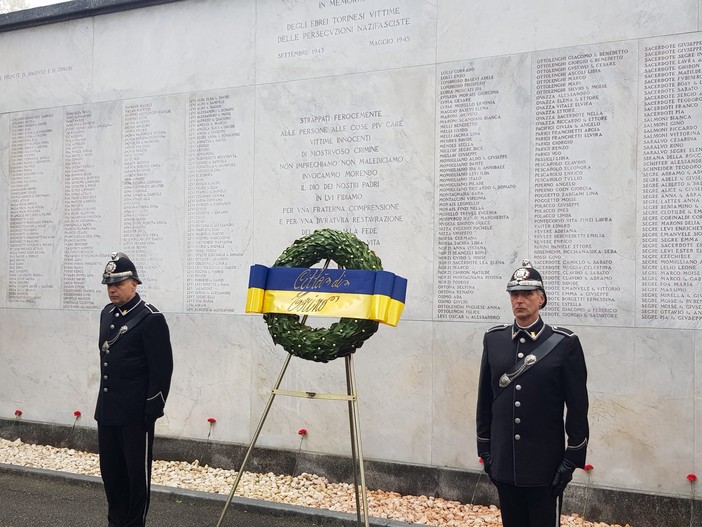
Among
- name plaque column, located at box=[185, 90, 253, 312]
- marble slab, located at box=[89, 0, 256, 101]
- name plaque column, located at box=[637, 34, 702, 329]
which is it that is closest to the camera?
name plaque column, located at box=[637, 34, 702, 329]

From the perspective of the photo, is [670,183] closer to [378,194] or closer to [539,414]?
[378,194]

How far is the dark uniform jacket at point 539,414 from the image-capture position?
3926 mm

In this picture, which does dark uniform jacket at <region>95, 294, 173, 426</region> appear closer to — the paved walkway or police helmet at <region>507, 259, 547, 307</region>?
the paved walkway

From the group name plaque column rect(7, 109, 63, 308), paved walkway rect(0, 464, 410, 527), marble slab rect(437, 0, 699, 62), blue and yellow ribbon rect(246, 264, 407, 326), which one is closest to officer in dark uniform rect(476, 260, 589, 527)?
blue and yellow ribbon rect(246, 264, 407, 326)

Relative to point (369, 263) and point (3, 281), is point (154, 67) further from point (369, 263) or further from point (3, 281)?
point (369, 263)

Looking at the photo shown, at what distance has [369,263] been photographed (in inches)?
199

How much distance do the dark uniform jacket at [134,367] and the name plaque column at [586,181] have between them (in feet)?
9.99

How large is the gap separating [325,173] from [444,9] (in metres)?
1.77

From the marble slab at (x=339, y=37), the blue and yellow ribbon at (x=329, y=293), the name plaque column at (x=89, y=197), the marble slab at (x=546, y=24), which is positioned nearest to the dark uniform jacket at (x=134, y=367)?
the blue and yellow ribbon at (x=329, y=293)

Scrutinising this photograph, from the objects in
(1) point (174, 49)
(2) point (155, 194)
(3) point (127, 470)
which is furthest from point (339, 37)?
(3) point (127, 470)

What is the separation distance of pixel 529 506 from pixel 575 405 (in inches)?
23.3

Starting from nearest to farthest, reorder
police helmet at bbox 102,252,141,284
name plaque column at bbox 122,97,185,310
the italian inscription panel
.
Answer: police helmet at bbox 102,252,141,284, the italian inscription panel, name plaque column at bbox 122,97,185,310

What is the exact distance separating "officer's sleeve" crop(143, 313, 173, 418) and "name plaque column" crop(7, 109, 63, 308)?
3.64m

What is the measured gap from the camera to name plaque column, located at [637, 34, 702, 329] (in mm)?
5676
